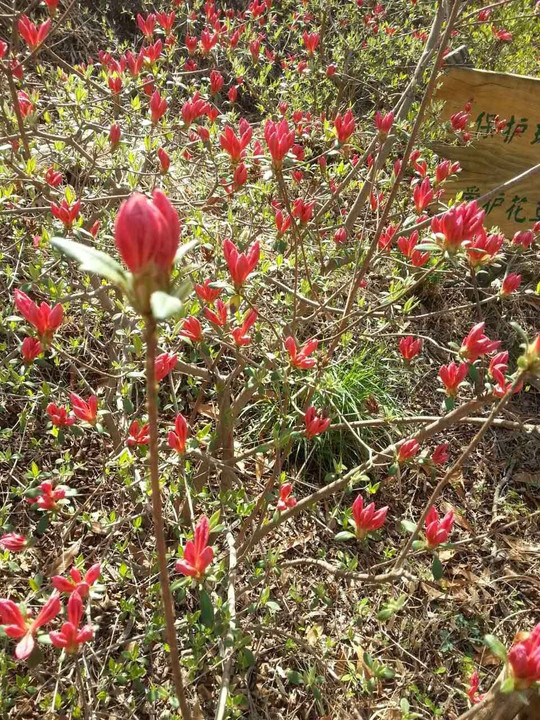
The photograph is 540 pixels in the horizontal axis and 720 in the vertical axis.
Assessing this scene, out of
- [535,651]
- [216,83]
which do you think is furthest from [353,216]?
[535,651]

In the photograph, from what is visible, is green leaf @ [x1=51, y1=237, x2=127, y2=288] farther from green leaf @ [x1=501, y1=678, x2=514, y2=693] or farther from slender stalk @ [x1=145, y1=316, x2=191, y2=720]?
green leaf @ [x1=501, y1=678, x2=514, y2=693]

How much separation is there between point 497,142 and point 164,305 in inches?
132

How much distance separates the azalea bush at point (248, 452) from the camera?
4.43 ft

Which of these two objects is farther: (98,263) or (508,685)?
(508,685)

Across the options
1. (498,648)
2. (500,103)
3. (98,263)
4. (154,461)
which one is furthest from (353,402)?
(98,263)

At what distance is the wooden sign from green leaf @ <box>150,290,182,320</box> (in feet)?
10.4

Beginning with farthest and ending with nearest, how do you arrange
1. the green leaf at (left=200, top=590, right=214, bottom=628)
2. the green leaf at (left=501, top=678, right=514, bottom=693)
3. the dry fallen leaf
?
the dry fallen leaf
the green leaf at (left=200, top=590, right=214, bottom=628)
the green leaf at (left=501, top=678, right=514, bottom=693)

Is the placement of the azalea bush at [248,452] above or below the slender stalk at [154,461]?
below

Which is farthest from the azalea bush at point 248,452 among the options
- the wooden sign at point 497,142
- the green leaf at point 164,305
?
the wooden sign at point 497,142

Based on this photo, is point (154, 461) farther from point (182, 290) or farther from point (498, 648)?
point (498, 648)

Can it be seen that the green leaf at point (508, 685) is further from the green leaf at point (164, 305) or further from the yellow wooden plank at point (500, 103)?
the yellow wooden plank at point (500, 103)

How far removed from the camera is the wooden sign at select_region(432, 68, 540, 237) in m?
3.05

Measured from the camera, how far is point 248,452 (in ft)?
5.91

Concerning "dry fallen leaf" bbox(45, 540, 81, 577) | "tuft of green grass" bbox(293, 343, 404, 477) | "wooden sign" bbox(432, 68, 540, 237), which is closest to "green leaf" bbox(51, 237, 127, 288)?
"dry fallen leaf" bbox(45, 540, 81, 577)
